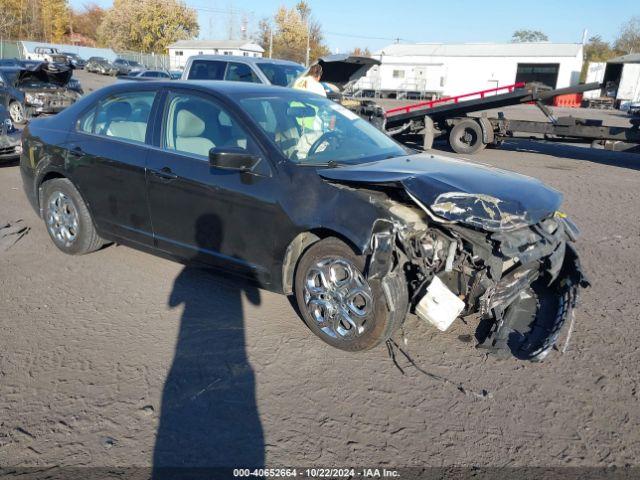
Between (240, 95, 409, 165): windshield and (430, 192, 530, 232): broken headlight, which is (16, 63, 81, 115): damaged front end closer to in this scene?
(240, 95, 409, 165): windshield

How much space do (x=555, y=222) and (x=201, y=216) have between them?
2655mm

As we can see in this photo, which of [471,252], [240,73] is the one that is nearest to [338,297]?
[471,252]

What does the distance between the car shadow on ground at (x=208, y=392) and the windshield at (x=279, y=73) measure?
7.38 m

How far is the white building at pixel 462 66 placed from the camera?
43.6 m

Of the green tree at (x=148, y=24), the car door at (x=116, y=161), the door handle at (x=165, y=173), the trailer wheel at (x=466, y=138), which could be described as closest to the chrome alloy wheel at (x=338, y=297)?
the door handle at (x=165, y=173)

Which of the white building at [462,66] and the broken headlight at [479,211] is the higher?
the white building at [462,66]

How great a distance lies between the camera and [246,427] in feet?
9.14

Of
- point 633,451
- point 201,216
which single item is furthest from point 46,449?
point 633,451

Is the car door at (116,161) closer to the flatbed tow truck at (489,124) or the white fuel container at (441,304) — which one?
the white fuel container at (441,304)

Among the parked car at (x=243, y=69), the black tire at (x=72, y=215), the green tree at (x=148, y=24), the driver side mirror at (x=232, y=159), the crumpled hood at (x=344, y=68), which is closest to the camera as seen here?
→ the driver side mirror at (x=232, y=159)

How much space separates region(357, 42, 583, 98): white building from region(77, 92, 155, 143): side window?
135 ft

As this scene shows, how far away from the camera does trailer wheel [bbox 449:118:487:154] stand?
12.6m

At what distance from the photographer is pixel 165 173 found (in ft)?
13.6

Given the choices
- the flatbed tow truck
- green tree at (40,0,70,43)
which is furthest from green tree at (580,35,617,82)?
green tree at (40,0,70,43)
